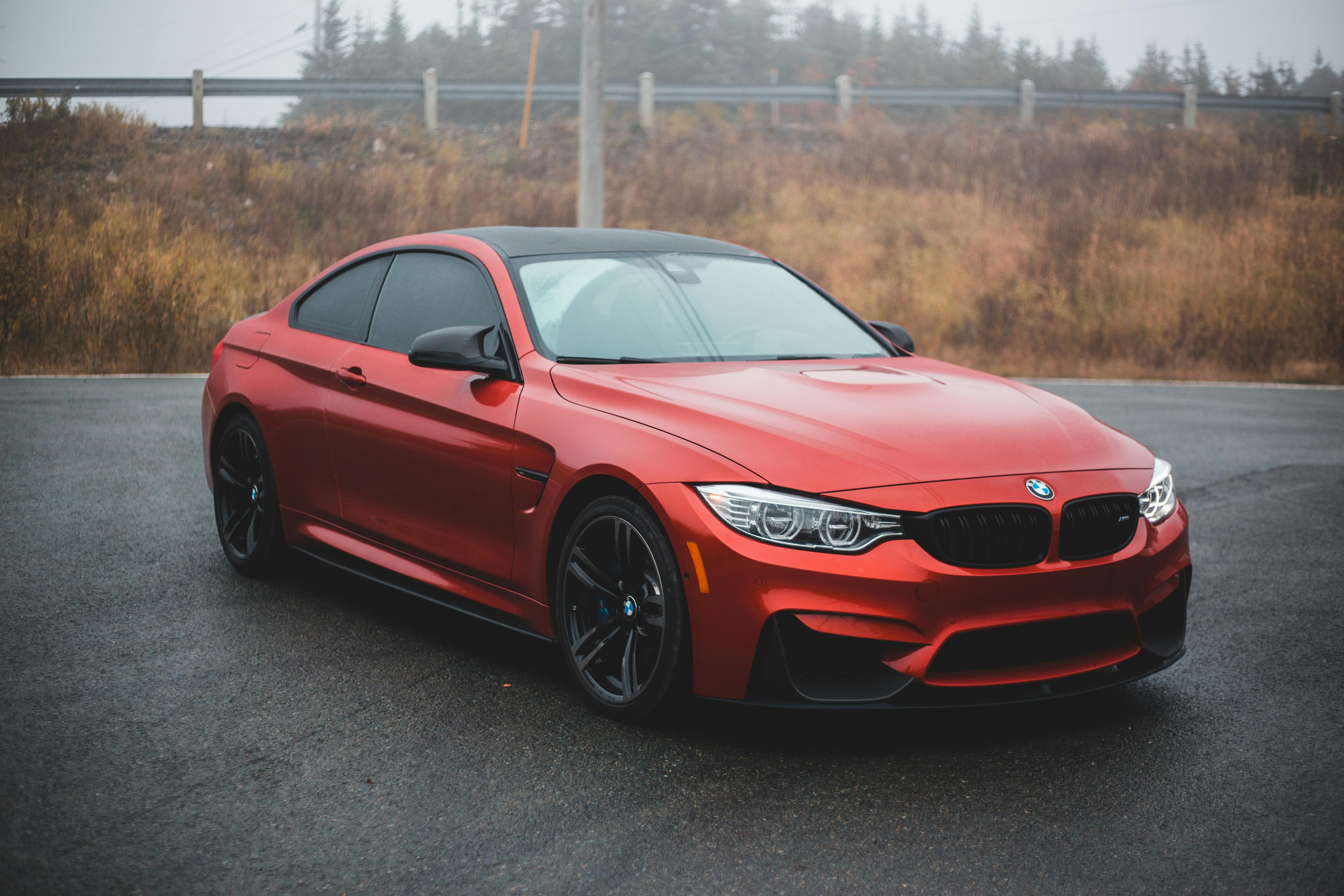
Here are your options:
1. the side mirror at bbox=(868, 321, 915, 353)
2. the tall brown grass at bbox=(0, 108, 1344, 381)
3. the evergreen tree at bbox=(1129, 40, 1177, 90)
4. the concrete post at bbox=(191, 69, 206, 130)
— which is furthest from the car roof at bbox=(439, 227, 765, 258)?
the evergreen tree at bbox=(1129, 40, 1177, 90)

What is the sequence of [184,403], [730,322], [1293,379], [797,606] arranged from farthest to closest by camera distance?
[1293,379]
[184,403]
[730,322]
[797,606]

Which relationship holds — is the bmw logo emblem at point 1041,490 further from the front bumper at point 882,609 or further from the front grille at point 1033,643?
A: the front grille at point 1033,643

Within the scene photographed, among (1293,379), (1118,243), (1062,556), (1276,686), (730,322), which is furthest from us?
(1118,243)

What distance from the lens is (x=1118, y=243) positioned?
69.9 ft

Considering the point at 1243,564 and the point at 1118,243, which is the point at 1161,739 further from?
the point at 1118,243

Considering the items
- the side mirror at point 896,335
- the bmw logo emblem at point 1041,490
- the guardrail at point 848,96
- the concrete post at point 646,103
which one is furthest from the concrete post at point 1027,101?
the bmw logo emblem at point 1041,490

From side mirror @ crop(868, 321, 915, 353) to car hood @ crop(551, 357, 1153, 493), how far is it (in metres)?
0.91

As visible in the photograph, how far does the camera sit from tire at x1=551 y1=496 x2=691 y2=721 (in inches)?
139

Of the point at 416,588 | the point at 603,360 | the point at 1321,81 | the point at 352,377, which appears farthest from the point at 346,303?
the point at 1321,81

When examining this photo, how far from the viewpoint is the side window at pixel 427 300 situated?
4.70 meters

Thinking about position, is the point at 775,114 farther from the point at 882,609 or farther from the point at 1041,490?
the point at 882,609

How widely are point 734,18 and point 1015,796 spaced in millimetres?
58945

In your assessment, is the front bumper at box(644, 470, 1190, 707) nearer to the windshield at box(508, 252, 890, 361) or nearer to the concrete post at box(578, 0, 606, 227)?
the windshield at box(508, 252, 890, 361)

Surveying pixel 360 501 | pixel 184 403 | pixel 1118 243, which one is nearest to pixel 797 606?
pixel 360 501
